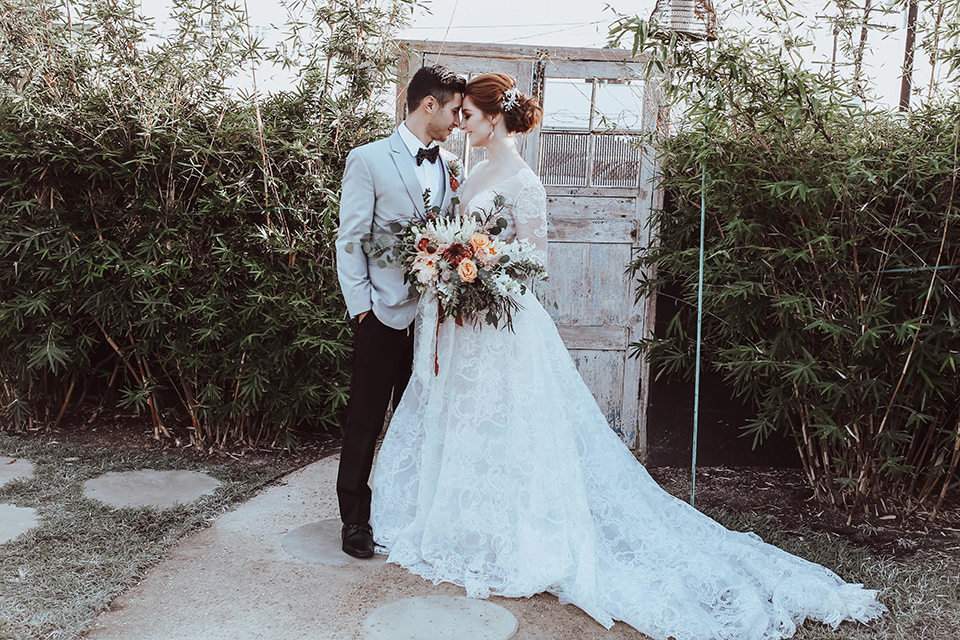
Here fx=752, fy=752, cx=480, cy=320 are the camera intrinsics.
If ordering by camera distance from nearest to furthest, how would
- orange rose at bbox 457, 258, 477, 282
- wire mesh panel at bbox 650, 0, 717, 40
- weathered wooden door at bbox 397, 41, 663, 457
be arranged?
orange rose at bbox 457, 258, 477, 282 → wire mesh panel at bbox 650, 0, 717, 40 → weathered wooden door at bbox 397, 41, 663, 457

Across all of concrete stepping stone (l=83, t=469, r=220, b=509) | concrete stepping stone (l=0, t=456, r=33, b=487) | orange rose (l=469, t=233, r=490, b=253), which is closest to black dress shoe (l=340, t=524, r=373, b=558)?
concrete stepping stone (l=83, t=469, r=220, b=509)

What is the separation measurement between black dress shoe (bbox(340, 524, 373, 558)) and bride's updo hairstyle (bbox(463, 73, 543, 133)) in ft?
5.14

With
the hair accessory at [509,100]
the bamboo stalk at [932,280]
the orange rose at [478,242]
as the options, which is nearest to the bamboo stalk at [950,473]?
the bamboo stalk at [932,280]

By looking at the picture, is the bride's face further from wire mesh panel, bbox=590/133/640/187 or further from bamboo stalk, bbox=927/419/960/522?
bamboo stalk, bbox=927/419/960/522

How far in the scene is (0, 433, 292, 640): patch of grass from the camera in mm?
2238

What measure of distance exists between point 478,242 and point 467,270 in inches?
4.3

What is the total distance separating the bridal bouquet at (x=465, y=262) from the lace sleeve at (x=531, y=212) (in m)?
0.10

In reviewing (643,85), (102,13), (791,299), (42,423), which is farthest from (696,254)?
(42,423)

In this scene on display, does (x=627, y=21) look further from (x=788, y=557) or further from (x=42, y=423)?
(x=42, y=423)

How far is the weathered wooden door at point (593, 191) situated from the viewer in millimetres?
4238

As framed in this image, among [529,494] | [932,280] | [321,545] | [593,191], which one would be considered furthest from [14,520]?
[932,280]

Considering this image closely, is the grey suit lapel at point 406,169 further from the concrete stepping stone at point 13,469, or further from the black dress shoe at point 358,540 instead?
the concrete stepping stone at point 13,469

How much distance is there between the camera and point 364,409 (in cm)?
A: 276

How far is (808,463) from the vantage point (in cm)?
376
